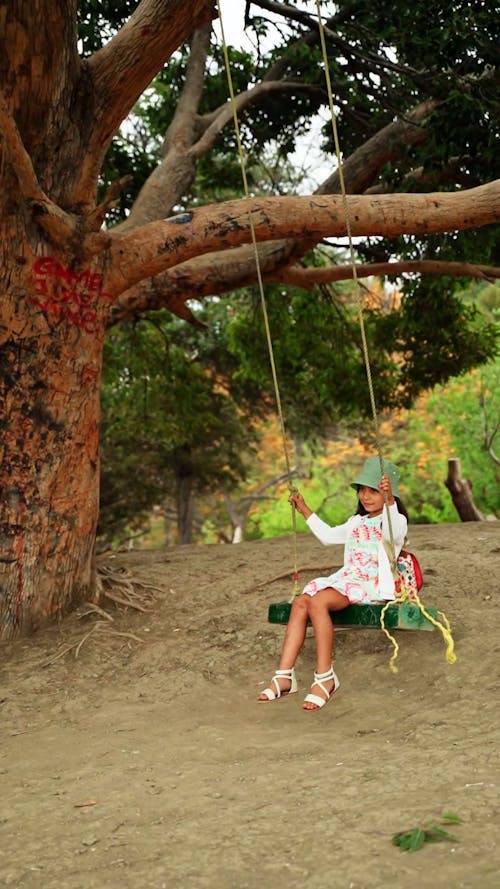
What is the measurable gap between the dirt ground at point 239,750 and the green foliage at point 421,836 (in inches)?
1.3

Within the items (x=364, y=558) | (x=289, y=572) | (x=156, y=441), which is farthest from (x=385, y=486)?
(x=156, y=441)

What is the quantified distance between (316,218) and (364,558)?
Answer: 2.61 m

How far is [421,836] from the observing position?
3002 mm

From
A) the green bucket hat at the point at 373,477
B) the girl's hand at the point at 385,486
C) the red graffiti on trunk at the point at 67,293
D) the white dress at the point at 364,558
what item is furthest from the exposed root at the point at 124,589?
the girl's hand at the point at 385,486

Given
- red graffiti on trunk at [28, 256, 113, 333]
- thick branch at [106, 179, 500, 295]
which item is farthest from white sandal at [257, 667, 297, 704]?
thick branch at [106, 179, 500, 295]

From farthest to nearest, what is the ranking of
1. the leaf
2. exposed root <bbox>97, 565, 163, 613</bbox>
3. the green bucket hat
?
exposed root <bbox>97, 565, 163, 613</bbox> → the green bucket hat → the leaf

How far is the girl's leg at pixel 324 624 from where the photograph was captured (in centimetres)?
540

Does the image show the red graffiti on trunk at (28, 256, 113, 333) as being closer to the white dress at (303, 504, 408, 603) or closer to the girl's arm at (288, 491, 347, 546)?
the girl's arm at (288, 491, 347, 546)

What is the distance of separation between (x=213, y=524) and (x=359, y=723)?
27674 millimetres

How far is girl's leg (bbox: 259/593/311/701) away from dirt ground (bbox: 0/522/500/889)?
0.86ft

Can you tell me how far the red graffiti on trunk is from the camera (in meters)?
6.82

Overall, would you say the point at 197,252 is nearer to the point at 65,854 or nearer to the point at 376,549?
the point at 376,549

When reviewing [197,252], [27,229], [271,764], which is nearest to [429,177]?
[197,252]

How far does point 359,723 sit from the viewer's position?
498cm
